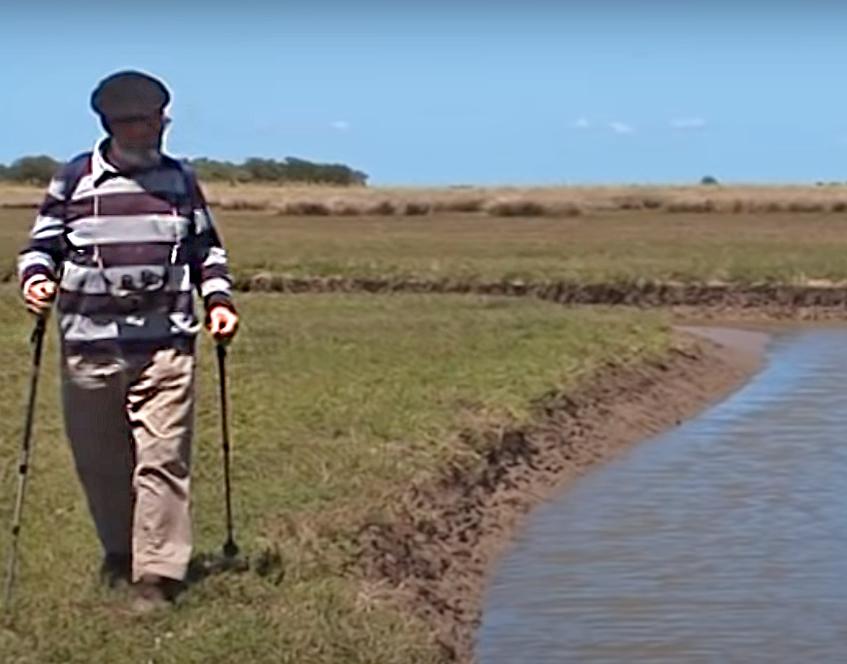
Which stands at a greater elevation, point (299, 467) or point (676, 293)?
point (299, 467)

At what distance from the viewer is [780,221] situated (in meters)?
62.0

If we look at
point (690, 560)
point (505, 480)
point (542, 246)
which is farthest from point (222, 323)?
point (542, 246)

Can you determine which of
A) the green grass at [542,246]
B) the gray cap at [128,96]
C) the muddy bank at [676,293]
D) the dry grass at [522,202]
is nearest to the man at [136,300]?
the gray cap at [128,96]

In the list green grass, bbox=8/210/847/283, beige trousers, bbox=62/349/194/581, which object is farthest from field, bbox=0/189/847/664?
beige trousers, bbox=62/349/194/581

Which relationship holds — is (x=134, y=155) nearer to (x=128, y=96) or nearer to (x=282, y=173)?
(x=128, y=96)

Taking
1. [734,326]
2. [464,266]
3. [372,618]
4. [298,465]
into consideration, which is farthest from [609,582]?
[464,266]

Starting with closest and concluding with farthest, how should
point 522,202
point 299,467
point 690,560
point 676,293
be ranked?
point 299,467 → point 690,560 → point 676,293 → point 522,202

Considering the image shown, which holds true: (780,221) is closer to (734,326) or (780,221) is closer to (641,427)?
(734,326)

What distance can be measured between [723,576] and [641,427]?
785 centimetres

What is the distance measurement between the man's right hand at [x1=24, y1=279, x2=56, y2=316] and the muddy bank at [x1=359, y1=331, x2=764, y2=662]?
2508mm

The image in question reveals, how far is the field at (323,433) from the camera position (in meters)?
9.16

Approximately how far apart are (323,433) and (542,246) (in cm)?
3242

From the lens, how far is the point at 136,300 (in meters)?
9.11

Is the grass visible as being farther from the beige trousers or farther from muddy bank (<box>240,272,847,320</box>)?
muddy bank (<box>240,272,847,320</box>)
